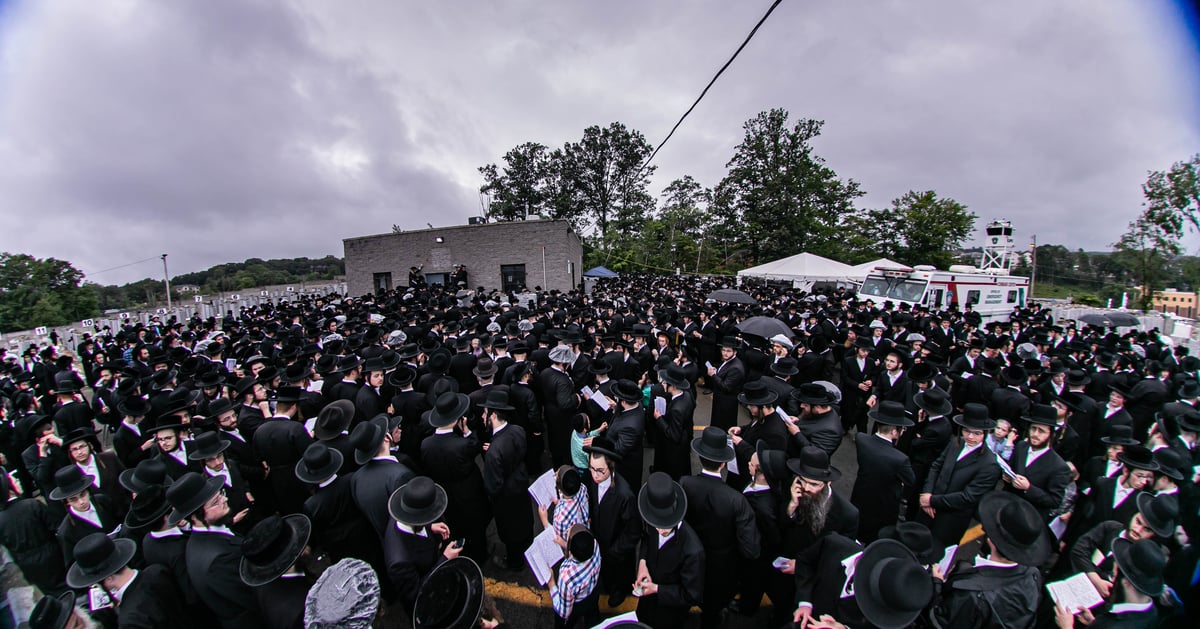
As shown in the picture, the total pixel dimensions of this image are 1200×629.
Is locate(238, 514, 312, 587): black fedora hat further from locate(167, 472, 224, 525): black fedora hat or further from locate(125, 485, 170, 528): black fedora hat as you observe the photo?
locate(125, 485, 170, 528): black fedora hat

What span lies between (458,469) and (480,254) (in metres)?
19.1

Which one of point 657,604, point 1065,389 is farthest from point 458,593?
point 1065,389

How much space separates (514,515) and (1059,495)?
4.73 m

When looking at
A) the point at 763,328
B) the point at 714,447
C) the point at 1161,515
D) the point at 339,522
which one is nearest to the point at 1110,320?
the point at 763,328

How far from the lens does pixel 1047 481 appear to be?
3.23 m

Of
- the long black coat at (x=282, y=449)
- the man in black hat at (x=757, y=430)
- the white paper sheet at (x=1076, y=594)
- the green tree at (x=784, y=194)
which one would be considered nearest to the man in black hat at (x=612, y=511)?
the man in black hat at (x=757, y=430)

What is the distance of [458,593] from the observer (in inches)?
71.8

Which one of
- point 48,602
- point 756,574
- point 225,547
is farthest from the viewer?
point 756,574

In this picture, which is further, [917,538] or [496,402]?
[496,402]

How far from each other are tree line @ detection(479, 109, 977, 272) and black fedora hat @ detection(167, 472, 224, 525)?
34812mm

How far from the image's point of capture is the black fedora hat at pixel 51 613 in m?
1.61

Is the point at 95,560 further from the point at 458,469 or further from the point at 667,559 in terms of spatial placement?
the point at 667,559

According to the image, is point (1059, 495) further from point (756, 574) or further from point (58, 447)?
point (58, 447)

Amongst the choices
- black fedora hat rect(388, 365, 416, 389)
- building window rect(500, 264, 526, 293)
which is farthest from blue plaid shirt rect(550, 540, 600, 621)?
building window rect(500, 264, 526, 293)
